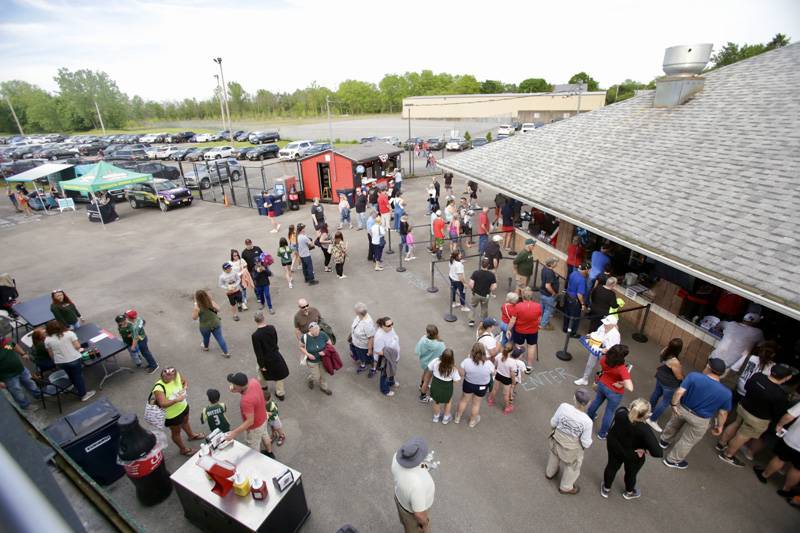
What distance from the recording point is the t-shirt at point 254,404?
18.4 ft

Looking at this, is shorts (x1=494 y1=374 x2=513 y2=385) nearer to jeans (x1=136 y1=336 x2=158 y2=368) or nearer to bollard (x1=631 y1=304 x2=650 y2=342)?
bollard (x1=631 y1=304 x2=650 y2=342)

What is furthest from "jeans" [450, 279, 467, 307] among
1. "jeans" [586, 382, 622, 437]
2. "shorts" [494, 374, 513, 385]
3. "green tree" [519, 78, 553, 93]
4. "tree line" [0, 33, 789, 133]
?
"green tree" [519, 78, 553, 93]

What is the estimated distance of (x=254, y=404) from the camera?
223 inches

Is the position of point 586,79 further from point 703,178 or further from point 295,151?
point 703,178

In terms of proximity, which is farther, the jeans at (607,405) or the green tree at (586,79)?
the green tree at (586,79)

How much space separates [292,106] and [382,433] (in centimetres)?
11234

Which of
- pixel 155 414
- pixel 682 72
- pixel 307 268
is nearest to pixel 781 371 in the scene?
pixel 155 414

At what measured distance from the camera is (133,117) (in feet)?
302

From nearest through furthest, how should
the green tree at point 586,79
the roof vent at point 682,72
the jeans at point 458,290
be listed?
1. the jeans at point 458,290
2. the roof vent at point 682,72
3. the green tree at point 586,79

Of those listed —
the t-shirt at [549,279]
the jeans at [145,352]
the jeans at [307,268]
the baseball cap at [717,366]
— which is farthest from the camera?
the jeans at [307,268]

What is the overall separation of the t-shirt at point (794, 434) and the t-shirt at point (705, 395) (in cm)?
67

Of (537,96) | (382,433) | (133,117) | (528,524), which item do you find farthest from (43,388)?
(133,117)

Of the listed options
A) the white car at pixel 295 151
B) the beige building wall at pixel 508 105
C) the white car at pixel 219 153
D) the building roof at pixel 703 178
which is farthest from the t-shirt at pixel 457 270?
the beige building wall at pixel 508 105

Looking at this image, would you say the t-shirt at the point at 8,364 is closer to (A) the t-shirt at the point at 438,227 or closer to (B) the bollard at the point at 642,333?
(A) the t-shirt at the point at 438,227
